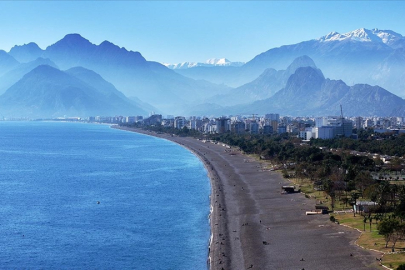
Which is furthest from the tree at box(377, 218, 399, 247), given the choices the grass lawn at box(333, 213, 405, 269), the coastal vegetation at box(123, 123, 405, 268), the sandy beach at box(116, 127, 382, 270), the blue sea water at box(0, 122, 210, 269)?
Result: the blue sea water at box(0, 122, 210, 269)

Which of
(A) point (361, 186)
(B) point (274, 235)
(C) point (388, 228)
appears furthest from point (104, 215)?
(C) point (388, 228)

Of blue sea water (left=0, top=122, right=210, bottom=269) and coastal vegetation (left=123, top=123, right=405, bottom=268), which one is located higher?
coastal vegetation (left=123, top=123, right=405, bottom=268)

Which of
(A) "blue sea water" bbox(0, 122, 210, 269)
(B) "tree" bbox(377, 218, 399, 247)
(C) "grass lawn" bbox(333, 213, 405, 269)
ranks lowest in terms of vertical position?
(A) "blue sea water" bbox(0, 122, 210, 269)

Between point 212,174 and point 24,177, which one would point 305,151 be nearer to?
point 212,174

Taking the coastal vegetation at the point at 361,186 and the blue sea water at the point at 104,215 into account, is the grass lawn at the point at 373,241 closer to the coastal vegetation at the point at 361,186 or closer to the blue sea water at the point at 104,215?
the coastal vegetation at the point at 361,186

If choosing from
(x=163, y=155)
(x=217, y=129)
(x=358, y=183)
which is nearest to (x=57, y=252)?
(x=358, y=183)

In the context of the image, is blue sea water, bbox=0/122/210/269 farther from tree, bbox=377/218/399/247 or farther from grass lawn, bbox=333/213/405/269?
tree, bbox=377/218/399/247

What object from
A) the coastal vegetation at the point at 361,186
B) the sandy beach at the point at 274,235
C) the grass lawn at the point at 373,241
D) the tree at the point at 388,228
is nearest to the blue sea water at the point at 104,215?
the sandy beach at the point at 274,235
